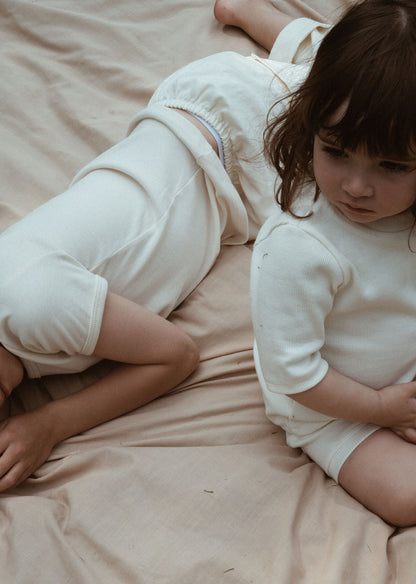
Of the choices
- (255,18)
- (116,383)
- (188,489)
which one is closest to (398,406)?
(188,489)

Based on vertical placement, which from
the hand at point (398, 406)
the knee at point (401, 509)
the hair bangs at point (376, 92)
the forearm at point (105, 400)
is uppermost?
the hair bangs at point (376, 92)

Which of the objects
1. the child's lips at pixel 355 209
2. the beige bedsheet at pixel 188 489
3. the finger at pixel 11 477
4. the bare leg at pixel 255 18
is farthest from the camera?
the bare leg at pixel 255 18

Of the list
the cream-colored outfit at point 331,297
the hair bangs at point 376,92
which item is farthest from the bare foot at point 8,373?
the hair bangs at point 376,92

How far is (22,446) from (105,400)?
0.14 m

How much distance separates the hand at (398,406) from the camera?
0.94m

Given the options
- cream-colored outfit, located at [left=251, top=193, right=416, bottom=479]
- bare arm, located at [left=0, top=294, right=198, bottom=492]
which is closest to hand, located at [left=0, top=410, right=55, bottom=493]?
bare arm, located at [left=0, top=294, right=198, bottom=492]

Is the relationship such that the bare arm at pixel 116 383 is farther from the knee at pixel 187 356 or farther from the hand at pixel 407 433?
the hand at pixel 407 433

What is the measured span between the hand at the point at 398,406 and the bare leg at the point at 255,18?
36.1 inches

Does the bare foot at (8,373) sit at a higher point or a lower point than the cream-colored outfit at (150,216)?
lower

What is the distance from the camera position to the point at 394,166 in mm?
758

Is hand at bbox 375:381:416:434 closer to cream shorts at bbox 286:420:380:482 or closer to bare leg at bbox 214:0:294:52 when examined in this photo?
cream shorts at bbox 286:420:380:482

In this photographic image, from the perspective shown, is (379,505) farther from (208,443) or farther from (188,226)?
(188,226)

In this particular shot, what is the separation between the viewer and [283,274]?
0.85 m

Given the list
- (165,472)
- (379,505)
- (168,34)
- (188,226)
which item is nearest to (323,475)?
(379,505)
